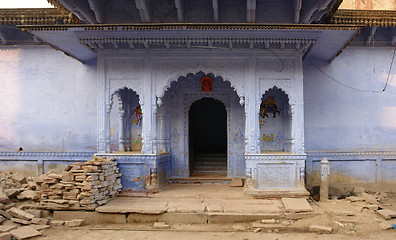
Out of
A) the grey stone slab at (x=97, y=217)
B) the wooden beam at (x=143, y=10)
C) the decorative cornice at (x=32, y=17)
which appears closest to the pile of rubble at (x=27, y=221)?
the grey stone slab at (x=97, y=217)

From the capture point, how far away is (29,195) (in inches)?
313

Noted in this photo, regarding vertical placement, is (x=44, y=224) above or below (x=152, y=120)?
below

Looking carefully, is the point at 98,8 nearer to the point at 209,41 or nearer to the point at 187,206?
the point at 209,41

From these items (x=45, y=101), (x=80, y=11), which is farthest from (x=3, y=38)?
(x=80, y=11)

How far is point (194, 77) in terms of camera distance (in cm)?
1027

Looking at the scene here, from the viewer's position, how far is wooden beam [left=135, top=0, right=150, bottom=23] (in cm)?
779

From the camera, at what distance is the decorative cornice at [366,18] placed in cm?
921

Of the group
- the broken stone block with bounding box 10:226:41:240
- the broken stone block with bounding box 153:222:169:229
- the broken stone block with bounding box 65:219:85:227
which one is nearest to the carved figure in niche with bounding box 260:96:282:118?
the broken stone block with bounding box 153:222:169:229

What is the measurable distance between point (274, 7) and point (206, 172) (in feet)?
17.9

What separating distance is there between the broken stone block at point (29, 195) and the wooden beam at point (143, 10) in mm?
4906

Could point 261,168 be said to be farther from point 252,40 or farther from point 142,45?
point 142,45

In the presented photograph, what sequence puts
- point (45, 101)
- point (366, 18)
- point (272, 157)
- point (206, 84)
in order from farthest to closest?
point (45, 101) → point (206, 84) → point (366, 18) → point (272, 157)

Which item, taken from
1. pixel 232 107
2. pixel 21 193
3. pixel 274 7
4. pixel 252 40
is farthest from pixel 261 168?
pixel 21 193

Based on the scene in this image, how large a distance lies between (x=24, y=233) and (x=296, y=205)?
18.7ft
